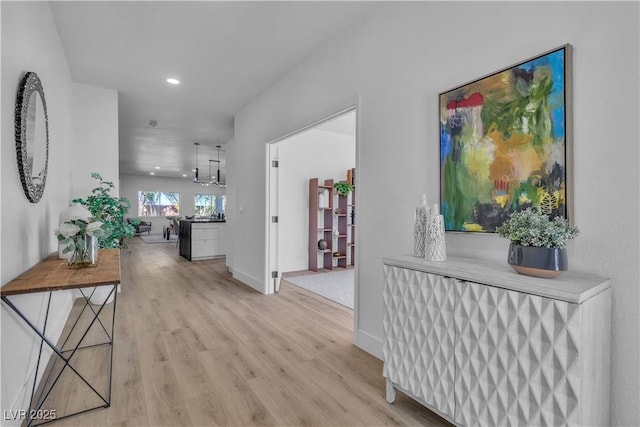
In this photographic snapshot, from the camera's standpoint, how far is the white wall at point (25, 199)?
5.00ft

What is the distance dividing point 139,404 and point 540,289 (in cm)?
214

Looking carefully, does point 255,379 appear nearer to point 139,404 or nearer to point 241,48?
point 139,404

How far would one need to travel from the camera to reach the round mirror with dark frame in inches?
69.1

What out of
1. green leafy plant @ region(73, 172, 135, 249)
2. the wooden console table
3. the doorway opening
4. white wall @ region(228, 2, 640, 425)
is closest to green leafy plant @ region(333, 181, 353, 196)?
the doorway opening

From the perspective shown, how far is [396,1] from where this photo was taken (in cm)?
224

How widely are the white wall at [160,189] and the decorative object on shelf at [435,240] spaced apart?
571 inches

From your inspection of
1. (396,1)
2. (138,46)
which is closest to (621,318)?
(396,1)

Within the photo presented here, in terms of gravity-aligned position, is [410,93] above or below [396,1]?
below

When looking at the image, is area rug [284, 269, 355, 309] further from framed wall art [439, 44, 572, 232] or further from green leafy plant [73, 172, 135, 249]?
green leafy plant [73, 172, 135, 249]

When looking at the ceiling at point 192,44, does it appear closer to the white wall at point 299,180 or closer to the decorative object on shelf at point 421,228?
the white wall at point 299,180

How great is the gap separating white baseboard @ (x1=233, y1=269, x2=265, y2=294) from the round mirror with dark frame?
2.63 meters

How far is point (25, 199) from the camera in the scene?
1872 mm

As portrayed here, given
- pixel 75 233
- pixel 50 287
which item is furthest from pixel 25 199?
pixel 50 287

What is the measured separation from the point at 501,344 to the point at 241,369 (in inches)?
66.7
